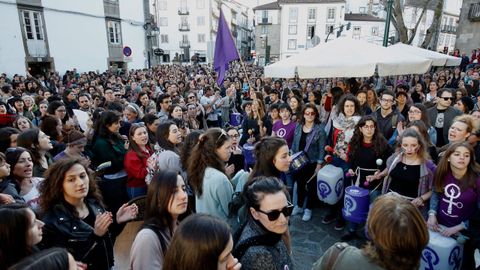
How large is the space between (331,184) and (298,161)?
0.59m

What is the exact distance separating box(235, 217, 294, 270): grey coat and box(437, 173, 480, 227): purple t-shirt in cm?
218

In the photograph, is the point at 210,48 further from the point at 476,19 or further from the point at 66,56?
the point at 476,19

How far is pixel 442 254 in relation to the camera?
2.96 metres

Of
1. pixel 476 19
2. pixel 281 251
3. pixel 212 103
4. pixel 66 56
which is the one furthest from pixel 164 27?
pixel 281 251

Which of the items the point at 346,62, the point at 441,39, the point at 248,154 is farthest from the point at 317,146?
the point at 441,39

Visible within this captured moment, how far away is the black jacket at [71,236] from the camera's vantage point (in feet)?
7.75

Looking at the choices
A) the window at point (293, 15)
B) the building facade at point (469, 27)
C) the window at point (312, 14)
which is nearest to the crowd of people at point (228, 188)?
the building facade at point (469, 27)

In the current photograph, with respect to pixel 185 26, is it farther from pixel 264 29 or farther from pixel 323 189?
pixel 323 189

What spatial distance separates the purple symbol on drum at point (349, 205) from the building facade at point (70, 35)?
12861 millimetres

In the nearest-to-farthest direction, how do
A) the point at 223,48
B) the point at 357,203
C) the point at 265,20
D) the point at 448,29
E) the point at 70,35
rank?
the point at 357,203 → the point at 223,48 → the point at 70,35 → the point at 448,29 → the point at 265,20

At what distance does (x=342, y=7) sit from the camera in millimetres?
48375

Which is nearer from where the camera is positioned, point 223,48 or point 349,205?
point 349,205

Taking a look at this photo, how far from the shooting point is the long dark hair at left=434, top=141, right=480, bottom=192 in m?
3.14

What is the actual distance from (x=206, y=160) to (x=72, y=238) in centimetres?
133
